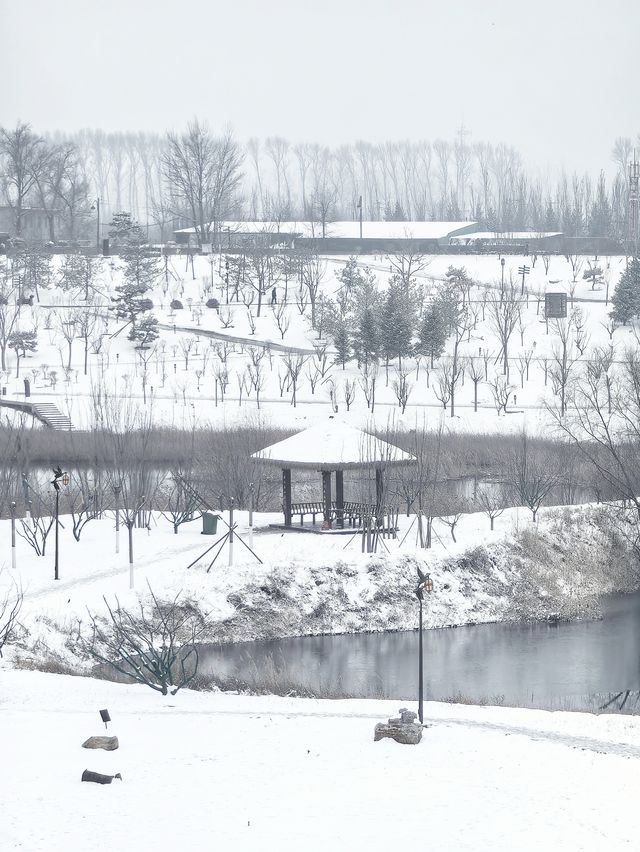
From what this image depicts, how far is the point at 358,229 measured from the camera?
93500mm

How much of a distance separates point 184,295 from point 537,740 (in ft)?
191

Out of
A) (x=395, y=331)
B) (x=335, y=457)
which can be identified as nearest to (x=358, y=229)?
(x=395, y=331)

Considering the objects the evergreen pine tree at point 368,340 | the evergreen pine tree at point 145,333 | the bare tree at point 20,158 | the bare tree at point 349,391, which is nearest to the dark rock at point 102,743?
the bare tree at point 349,391

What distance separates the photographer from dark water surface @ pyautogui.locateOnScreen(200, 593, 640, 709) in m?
24.0

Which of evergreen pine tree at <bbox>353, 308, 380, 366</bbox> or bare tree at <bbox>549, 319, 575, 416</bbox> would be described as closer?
bare tree at <bbox>549, 319, 575, 416</bbox>

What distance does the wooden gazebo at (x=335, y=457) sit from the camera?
3111cm

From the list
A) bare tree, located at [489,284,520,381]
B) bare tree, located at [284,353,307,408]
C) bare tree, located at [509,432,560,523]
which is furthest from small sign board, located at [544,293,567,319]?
bare tree, located at [509,432,560,523]

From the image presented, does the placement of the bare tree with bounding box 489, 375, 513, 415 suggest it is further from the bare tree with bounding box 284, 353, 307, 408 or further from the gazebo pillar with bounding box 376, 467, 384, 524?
the gazebo pillar with bounding box 376, 467, 384, 524

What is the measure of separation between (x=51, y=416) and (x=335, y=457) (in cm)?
2163

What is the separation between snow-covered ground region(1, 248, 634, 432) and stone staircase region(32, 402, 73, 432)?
62 cm

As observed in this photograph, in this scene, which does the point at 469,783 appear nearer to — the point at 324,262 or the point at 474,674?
the point at 474,674

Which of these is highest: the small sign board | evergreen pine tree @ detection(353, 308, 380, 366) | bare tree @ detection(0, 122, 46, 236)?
bare tree @ detection(0, 122, 46, 236)

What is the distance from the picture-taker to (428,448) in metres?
40.7

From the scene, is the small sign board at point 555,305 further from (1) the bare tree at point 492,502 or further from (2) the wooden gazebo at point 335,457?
(2) the wooden gazebo at point 335,457
